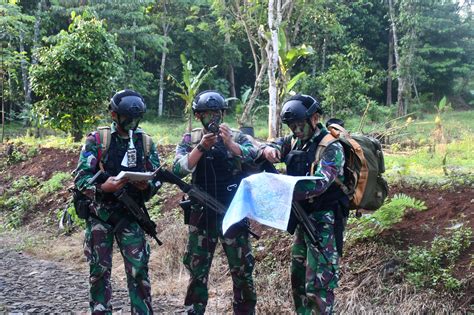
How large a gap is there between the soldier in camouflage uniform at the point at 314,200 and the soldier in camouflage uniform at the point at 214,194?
0.33m

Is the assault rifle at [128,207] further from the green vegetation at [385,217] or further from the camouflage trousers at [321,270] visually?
the green vegetation at [385,217]

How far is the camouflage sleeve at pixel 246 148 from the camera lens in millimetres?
4074

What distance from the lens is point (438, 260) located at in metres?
4.67

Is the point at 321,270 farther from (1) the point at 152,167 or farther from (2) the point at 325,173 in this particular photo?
(1) the point at 152,167

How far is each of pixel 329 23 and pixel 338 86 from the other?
15.5 ft

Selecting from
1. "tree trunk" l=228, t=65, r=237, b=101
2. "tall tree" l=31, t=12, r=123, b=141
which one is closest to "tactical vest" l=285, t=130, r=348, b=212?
"tall tree" l=31, t=12, r=123, b=141

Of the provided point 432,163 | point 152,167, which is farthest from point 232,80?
point 152,167

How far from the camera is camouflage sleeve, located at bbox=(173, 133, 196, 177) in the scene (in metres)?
4.04

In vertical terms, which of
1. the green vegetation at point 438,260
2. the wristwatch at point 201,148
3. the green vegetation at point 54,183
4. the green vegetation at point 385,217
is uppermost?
the wristwatch at point 201,148

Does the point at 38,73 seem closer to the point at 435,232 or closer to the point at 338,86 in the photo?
the point at 338,86

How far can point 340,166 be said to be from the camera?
371cm

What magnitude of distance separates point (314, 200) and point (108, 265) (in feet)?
5.39

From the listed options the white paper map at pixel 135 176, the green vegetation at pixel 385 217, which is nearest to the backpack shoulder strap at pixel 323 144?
the white paper map at pixel 135 176

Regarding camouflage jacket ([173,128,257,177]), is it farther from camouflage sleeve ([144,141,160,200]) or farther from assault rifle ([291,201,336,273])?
assault rifle ([291,201,336,273])
